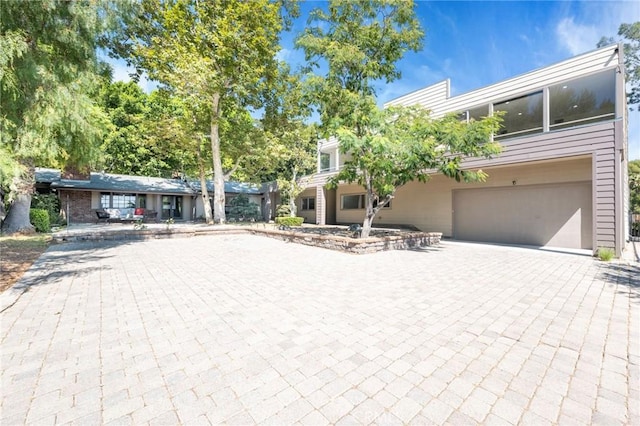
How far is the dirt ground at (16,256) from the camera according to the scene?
5.42m

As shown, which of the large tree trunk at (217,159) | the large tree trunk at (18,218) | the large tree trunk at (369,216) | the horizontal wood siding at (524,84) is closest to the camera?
the horizontal wood siding at (524,84)

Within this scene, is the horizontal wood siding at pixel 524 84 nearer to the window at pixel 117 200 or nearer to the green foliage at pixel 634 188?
the green foliage at pixel 634 188

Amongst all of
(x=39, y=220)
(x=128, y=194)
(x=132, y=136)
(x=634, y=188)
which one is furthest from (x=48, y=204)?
(x=634, y=188)

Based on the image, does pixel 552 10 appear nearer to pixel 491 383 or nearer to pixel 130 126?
pixel 491 383

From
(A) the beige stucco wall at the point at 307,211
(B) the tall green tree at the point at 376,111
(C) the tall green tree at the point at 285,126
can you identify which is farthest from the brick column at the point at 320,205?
(B) the tall green tree at the point at 376,111

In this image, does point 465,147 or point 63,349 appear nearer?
point 63,349

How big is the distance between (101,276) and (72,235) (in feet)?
21.0

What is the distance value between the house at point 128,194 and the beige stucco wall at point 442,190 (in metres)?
12.3

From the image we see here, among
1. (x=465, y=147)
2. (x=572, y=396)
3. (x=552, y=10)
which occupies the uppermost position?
(x=552, y=10)

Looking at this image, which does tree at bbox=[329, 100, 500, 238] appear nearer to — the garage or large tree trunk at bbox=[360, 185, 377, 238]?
large tree trunk at bbox=[360, 185, 377, 238]

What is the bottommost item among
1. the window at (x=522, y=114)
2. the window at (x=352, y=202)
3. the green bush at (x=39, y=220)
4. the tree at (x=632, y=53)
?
the green bush at (x=39, y=220)

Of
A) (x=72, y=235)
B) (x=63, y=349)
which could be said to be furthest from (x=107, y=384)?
(x=72, y=235)

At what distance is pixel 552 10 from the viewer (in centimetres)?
938

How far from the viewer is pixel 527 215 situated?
418 inches
